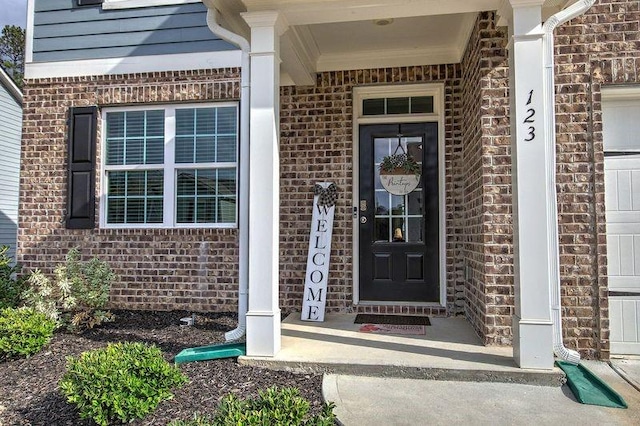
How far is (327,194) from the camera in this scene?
459 cm

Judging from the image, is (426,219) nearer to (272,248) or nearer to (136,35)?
(272,248)

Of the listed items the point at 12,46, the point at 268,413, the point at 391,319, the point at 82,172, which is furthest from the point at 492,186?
the point at 12,46

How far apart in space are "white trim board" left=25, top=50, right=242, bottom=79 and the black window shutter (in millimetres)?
500

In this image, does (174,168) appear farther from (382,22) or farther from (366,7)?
(366,7)

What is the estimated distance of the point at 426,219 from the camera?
179 inches

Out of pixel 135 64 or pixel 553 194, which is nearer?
pixel 553 194

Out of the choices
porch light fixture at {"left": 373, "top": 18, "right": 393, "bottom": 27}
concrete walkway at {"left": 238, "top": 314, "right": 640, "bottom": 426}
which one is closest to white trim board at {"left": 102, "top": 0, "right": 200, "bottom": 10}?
porch light fixture at {"left": 373, "top": 18, "right": 393, "bottom": 27}

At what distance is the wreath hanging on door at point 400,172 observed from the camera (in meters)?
4.60

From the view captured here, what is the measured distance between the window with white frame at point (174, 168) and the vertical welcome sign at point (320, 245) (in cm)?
99

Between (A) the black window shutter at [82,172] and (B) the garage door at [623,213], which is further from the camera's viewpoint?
(A) the black window shutter at [82,172]

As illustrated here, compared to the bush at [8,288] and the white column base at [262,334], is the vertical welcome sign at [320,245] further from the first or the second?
the bush at [8,288]

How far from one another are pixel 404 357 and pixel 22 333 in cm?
302

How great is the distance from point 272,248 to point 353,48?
2448 millimetres

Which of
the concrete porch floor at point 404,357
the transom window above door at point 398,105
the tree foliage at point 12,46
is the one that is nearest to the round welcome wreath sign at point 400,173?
the transom window above door at point 398,105
